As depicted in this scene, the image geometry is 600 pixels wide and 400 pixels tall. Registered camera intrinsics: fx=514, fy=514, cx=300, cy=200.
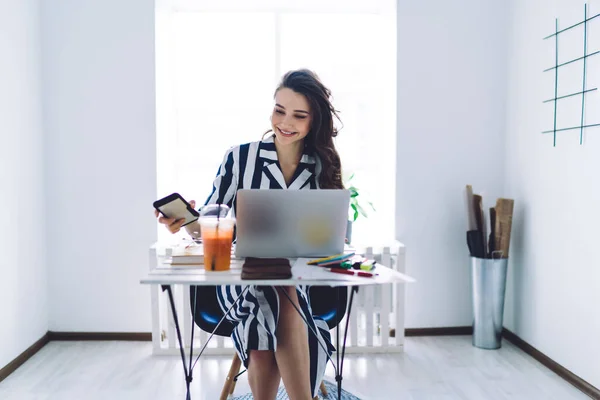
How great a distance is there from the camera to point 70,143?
301 centimetres

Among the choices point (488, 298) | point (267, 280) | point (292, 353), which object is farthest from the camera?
point (488, 298)

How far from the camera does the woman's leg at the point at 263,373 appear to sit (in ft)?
5.41

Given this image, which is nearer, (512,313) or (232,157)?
(232,157)

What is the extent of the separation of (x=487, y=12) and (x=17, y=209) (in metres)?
2.89

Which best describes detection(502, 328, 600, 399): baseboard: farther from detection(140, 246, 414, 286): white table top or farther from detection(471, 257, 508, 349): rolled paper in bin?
detection(140, 246, 414, 286): white table top

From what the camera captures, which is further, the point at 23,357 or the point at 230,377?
the point at 23,357

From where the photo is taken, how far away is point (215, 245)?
1366 mm

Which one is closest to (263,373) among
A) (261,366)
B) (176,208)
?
(261,366)

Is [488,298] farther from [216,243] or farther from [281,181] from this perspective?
[216,243]

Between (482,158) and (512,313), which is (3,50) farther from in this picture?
(512,313)

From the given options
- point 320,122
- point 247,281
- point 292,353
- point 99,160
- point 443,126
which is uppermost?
point 443,126

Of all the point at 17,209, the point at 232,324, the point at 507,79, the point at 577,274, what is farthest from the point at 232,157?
the point at 507,79

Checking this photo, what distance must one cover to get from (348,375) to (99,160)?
73.0 inches

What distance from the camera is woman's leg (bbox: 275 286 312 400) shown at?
156cm
